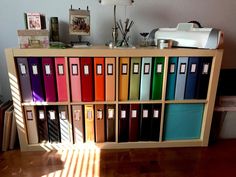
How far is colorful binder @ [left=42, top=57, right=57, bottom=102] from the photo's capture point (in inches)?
57.3

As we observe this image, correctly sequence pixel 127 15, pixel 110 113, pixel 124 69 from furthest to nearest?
pixel 127 15 < pixel 110 113 < pixel 124 69

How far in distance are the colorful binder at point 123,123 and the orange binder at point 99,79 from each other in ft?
0.61

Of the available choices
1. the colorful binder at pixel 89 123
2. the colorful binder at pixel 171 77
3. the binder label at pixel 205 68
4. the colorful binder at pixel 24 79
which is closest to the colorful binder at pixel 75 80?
the colorful binder at pixel 89 123

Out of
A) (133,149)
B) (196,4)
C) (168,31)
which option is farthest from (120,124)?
(196,4)

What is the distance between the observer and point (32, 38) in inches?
55.9

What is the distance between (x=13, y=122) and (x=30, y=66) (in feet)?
1.81

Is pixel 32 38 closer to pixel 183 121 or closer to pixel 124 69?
pixel 124 69

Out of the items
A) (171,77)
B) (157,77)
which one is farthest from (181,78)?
(157,77)

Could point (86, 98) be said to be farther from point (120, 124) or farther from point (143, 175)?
point (143, 175)

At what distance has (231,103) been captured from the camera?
70.2 inches

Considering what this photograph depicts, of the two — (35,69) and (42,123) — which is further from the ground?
(35,69)

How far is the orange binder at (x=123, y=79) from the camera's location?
1.50 meters

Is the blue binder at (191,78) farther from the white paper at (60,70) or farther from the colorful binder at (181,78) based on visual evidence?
the white paper at (60,70)

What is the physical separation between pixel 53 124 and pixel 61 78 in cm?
41
